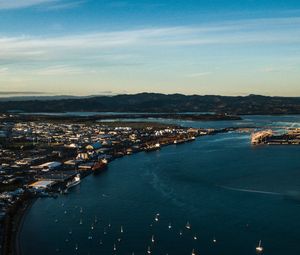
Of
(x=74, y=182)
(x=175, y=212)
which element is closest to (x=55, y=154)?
(x=74, y=182)

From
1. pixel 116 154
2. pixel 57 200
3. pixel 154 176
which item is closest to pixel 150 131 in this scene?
pixel 116 154

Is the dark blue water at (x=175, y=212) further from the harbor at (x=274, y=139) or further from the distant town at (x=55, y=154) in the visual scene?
the harbor at (x=274, y=139)

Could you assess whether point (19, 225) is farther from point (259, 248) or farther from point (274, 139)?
point (274, 139)

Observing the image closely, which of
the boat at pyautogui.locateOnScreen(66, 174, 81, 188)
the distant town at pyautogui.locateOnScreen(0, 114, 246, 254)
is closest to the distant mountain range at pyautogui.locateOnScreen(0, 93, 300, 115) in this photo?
the distant town at pyautogui.locateOnScreen(0, 114, 246, 254)

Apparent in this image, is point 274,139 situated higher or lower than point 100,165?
higher

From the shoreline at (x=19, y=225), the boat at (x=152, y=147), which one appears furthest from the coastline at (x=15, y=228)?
the boat at (x=152, y=147)

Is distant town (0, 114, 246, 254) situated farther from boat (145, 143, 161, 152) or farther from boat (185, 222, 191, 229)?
boat (185, 222, 191, 229)
